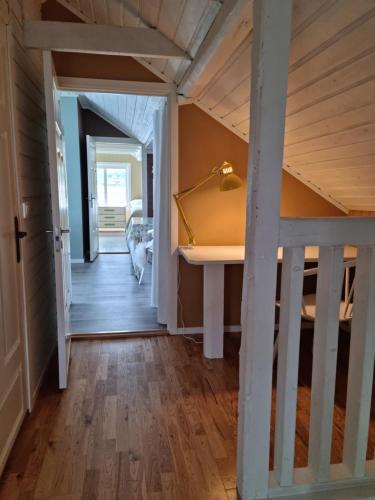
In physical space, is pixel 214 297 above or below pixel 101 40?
below

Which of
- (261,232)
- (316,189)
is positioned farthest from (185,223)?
(261,232)

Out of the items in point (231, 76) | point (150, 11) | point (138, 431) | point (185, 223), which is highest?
point (150, 11)

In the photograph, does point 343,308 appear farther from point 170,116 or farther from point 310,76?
point 170,116

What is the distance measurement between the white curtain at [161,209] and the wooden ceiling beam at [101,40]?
0.61m

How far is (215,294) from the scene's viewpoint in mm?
2529

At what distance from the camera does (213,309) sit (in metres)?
2.54

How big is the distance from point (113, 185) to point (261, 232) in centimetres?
964

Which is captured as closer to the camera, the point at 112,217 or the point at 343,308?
the point at 343,308

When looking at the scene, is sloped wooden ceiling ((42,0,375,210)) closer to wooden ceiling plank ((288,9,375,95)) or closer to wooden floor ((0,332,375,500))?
wooden ceiling plank ((288,9,375,95))

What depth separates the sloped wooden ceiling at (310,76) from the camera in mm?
1399

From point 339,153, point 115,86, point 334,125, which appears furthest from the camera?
point 115,86

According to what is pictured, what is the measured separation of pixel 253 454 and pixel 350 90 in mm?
1618

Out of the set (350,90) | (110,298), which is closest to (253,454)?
(350,90)

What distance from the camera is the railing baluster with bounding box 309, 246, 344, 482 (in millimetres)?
1256
